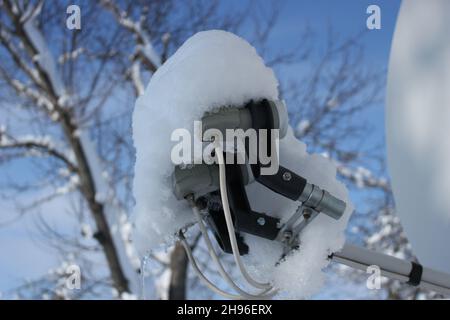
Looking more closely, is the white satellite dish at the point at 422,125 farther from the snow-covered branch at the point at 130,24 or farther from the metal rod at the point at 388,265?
the snow-covered branch at the point at 130,24

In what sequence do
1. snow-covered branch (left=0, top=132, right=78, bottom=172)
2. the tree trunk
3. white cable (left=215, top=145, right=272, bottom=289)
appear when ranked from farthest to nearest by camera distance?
snow-covered branch (left=0, top=132, right=78, bottom=172), the tree trunk, white cable (left=215, top=145, right=272, bottom=289)

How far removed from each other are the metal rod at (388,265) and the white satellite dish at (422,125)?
0.61 metres

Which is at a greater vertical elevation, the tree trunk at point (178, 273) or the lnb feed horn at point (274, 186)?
the lnb feed horn at point (274, 186)

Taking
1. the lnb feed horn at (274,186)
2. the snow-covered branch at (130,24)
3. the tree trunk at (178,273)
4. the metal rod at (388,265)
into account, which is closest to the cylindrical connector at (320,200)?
the lnb feed horn at (274,186)

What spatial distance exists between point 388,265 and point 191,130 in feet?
1.58

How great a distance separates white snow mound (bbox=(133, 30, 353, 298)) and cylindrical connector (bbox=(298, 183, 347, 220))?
0.09 ft

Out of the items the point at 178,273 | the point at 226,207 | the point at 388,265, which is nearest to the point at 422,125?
the point at 388,265

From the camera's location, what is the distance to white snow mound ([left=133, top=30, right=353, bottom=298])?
86cm

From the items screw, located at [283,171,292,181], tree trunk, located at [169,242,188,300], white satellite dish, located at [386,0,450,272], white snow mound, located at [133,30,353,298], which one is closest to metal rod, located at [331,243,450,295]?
white snow mound, located at [133,30,353,298]

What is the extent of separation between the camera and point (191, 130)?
33.2 inches

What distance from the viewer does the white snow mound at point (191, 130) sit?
0.86m

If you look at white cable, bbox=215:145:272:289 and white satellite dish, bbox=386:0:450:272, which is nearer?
white cable, bbox=215:145:272:289

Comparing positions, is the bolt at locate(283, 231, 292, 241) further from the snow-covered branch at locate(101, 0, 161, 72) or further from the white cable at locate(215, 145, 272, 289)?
the snow-covered branch at locate(101, 0, 161, 72)

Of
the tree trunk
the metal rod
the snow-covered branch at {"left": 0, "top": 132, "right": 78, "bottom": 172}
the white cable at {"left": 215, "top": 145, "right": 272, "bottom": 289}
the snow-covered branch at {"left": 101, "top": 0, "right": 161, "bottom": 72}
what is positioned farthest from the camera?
the snow-covered branch at {"left": 101, "top": 0, "right": 161, "bottom": 72}
